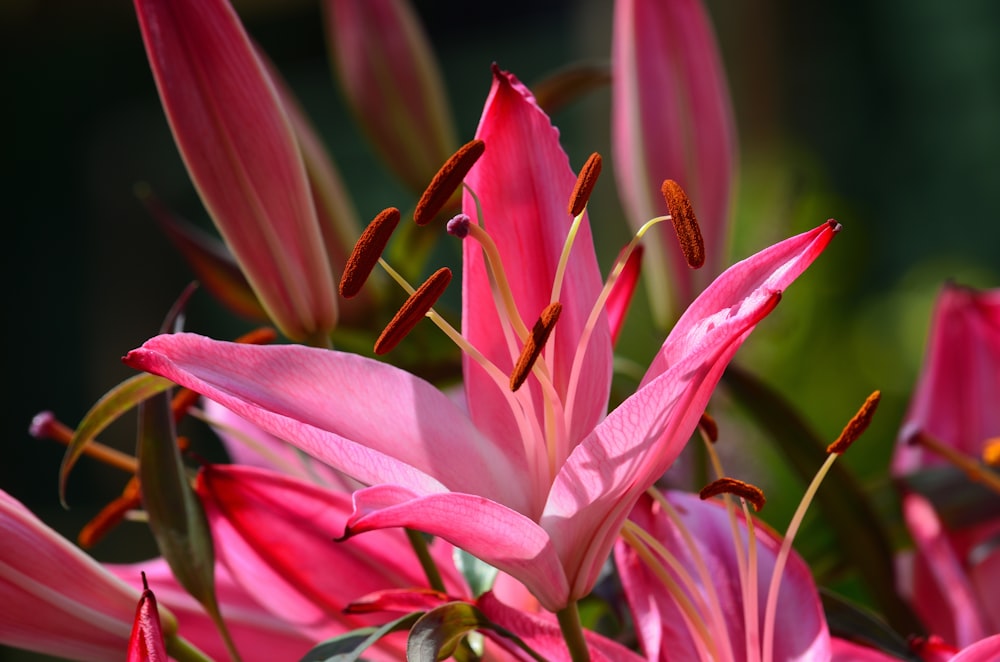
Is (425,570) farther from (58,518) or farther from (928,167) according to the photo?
(58,518)

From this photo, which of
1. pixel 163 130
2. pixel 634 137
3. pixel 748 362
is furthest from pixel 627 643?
pixel 163 130

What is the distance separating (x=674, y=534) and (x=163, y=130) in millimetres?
2889

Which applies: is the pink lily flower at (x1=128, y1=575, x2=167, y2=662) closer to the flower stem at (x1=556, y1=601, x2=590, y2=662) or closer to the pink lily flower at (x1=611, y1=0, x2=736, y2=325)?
the flower stem at (x1=556, y1=601, x2=590, y2=662)

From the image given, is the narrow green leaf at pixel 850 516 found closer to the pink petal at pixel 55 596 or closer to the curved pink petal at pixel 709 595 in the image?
the curved pink petal at pixel 709 595

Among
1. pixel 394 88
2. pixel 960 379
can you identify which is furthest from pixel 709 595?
pixel 394 88

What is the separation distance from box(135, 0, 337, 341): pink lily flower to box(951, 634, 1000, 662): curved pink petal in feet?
0.52

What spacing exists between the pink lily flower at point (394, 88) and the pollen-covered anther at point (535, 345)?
209mm

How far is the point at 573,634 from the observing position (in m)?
0.23

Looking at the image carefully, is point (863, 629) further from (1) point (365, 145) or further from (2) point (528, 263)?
(1) point (365, 145)

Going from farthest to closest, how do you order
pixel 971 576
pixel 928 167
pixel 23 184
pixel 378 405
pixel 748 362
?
pixel 23 184 → pixel 928 167 → pixel 748 362 → pixel 971 576 → pixel 378 405

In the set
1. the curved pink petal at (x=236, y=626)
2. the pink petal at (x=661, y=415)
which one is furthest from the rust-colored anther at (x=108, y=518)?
the pink petal at (x=661, y=415)

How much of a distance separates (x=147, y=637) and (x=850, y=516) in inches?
7.4

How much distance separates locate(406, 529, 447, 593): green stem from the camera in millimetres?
256

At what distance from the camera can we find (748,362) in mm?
838
